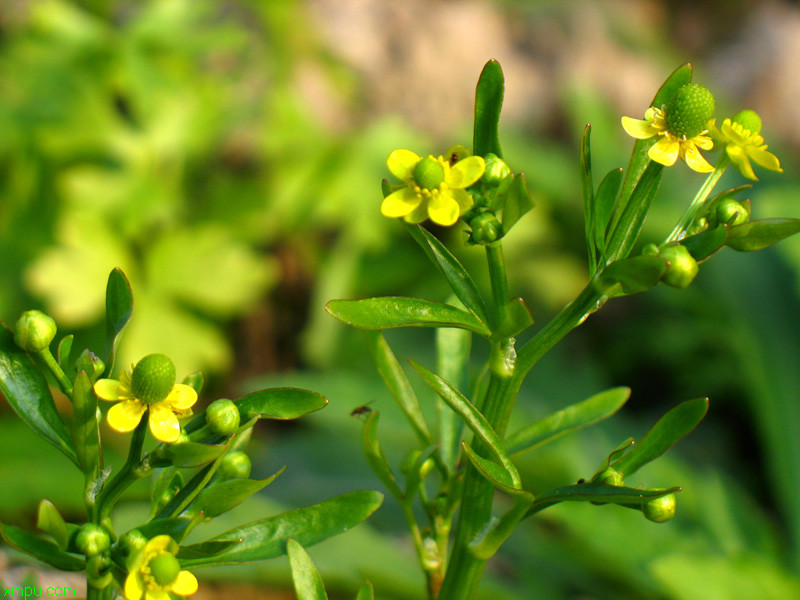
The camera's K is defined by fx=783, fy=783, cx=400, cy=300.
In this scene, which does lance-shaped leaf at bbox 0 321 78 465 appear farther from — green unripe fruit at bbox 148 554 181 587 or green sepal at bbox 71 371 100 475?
green unripe fruit at bbox 148 554 181 587

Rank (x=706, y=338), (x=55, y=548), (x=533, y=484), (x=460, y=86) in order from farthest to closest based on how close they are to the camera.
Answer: (x=460, y=86)
(x=706, y=338)
(x=533, y=484)
(x=55, y=548)

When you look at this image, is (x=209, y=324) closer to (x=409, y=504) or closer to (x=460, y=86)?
(x=460, y=86)

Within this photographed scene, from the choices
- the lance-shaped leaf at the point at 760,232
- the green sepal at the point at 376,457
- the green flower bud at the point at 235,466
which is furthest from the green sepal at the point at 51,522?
the lance-shaped leaf at the point at 760,232

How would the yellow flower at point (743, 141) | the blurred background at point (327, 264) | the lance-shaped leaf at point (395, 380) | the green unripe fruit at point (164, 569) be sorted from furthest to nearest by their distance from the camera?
1. the blurred background at point (327, 264)
2. the lance-shaped leaf at point (395, 380)
3. the yellow flower at point (743, 141)
4. the green unripe fruit at point (164, 569)

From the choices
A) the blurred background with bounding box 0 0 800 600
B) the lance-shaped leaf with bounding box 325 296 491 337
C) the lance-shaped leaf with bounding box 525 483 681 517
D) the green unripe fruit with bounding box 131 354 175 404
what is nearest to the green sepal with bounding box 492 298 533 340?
the lance-shaped leaf with bounding box 325 296 491 337

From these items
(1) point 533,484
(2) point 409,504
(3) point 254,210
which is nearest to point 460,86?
(3) point 254,210

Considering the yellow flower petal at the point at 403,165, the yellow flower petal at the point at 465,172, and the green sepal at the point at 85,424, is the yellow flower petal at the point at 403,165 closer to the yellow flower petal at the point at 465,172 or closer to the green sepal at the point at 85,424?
the yellow flower petal at the point at 465,172

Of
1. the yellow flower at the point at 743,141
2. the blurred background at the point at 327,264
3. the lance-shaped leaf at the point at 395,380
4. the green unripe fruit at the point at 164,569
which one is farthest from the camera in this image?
the blurred background at the point at 327,264
